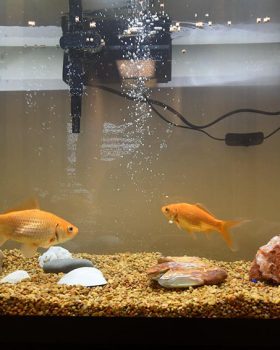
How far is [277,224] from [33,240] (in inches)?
69.1

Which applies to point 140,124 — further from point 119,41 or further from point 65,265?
point 65,265

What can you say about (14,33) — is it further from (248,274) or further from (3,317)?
(248,274)

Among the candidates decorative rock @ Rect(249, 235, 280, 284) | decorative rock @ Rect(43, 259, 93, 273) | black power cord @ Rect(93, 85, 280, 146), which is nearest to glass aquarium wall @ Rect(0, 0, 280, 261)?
black power cord @ Rect(93, 85, 280, 146)

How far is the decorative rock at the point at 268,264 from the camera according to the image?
2586mm

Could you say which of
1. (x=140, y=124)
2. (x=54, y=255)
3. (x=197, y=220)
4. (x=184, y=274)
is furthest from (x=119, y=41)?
(x=184, y=274)

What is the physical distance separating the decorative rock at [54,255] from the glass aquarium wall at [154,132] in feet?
0.32

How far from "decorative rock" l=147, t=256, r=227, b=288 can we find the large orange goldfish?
1.83 ft

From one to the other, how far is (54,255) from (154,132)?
1128 millimetres

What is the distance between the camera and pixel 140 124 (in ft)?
10.7

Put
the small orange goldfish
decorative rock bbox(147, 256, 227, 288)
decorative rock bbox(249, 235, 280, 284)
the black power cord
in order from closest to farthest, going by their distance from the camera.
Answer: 1. decorative rock bbox(147, 256, 227, 288)
2. decorative rock bbox(249, 235, 280, 284)
3. the small orange goldfish
4. the black power cord

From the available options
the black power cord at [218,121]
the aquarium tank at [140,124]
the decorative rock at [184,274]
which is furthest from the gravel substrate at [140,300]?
the black power cord at [218,121]

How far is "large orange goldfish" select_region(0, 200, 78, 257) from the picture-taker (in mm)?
2486

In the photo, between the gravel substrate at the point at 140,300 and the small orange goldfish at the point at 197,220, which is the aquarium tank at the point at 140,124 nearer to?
the small orange goldfish at the point at 197,220

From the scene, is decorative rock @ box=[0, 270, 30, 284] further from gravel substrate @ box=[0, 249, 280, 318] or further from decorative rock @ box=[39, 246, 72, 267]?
decorative rock @ box=[39, 246, 72, 267]
